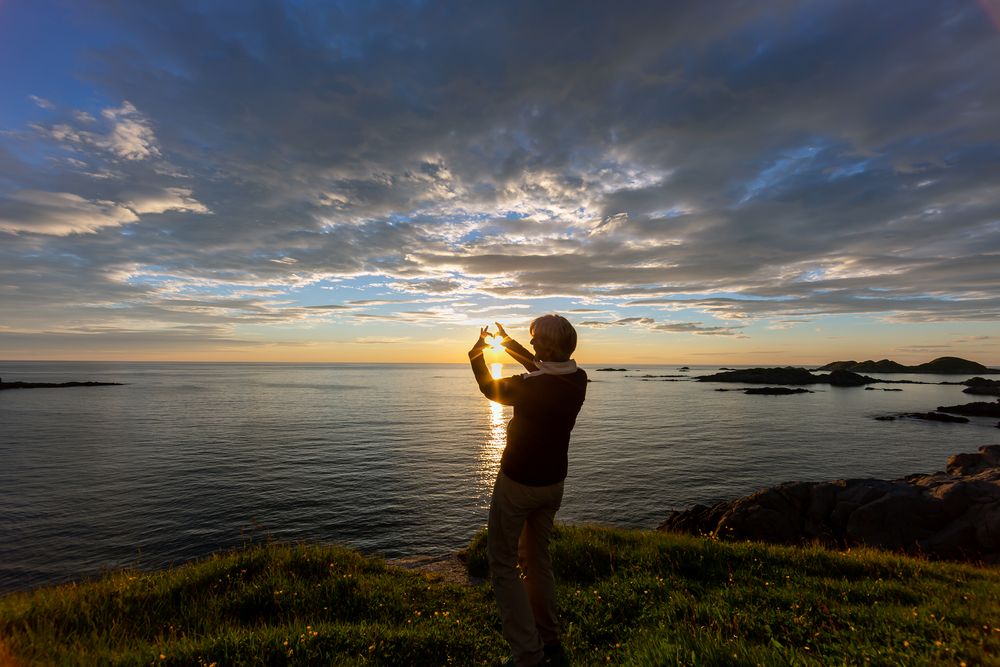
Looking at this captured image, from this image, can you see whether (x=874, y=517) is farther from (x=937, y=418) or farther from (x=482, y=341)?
(x=937, y=418)

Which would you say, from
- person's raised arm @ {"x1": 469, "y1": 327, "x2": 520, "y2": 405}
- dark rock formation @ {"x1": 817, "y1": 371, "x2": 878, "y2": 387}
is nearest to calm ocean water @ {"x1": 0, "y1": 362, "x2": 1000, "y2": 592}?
person's raised arm @ {"x1": 469, "y1": 327, "x2": 520, "y2": 405}

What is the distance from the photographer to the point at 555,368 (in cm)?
428

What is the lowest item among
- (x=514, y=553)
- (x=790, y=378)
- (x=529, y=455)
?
(x=790, y=378)

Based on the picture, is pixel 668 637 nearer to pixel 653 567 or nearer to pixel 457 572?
pixel 653 567

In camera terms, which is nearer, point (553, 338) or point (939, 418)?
point (553, 338)

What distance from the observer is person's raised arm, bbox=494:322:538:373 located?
14.9 feet

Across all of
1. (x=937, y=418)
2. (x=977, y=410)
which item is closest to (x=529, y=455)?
(x=937, y=418)

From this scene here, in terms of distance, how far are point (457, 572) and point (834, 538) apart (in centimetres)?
1287

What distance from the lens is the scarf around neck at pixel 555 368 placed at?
4262 mm

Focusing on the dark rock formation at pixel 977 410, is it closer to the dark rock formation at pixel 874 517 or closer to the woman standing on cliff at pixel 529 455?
the dark rock formation at pixel 874 517

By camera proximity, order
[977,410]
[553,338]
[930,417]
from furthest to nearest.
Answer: [977,410]
[930,417]
[553,338]

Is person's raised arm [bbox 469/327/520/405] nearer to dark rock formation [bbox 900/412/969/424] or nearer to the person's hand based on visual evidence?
the person's hand

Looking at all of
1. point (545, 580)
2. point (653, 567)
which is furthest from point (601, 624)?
point (653, 567)

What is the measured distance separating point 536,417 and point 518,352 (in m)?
0.71
